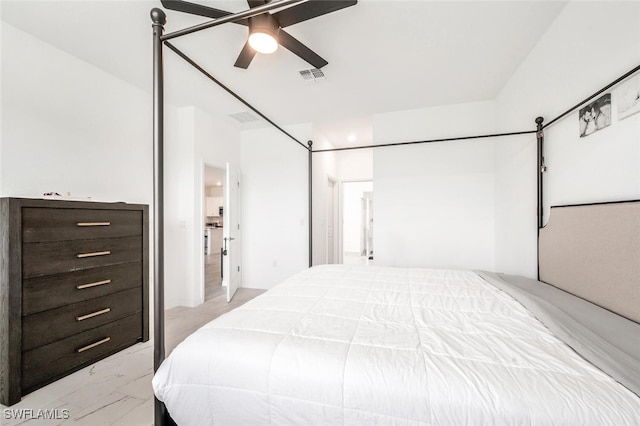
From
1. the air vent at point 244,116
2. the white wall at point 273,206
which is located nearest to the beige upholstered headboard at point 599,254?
the white wall at point 273,206

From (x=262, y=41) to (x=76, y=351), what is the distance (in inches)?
104

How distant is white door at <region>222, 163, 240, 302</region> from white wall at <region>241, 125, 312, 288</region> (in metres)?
0.26

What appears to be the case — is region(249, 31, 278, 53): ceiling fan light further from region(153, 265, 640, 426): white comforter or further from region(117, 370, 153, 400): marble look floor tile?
region(117, 370, 153, 400): marble look floor tile

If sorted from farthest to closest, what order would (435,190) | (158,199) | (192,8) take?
1. (435,190)
2. (192,8)
3. (158,199)

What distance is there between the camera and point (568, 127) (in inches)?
73.1

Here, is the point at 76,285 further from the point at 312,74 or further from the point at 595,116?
the point at 595,116

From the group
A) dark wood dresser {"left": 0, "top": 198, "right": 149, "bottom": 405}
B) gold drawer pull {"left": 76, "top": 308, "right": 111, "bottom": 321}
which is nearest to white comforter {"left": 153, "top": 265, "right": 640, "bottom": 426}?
dark wood dresser {"left": 0, "top": 198, "right": 149, "bottom": 405}

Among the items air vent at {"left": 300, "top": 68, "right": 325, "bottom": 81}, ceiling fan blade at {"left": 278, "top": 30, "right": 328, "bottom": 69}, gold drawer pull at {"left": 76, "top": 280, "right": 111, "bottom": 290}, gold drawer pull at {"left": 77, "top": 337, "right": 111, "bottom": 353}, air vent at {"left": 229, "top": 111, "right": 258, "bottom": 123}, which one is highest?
air vent at {"left": 229, "top": 111, "right": 258, "bottom": 123}

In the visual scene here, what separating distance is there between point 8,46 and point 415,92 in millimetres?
3663

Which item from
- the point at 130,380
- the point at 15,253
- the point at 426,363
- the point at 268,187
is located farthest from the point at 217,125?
the point at 426,363

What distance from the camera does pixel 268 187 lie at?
4266 millimetres

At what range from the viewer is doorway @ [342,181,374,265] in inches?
330

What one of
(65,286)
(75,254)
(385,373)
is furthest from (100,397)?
(385,373)

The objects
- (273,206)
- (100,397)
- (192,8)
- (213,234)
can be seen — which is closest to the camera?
(192,8)
